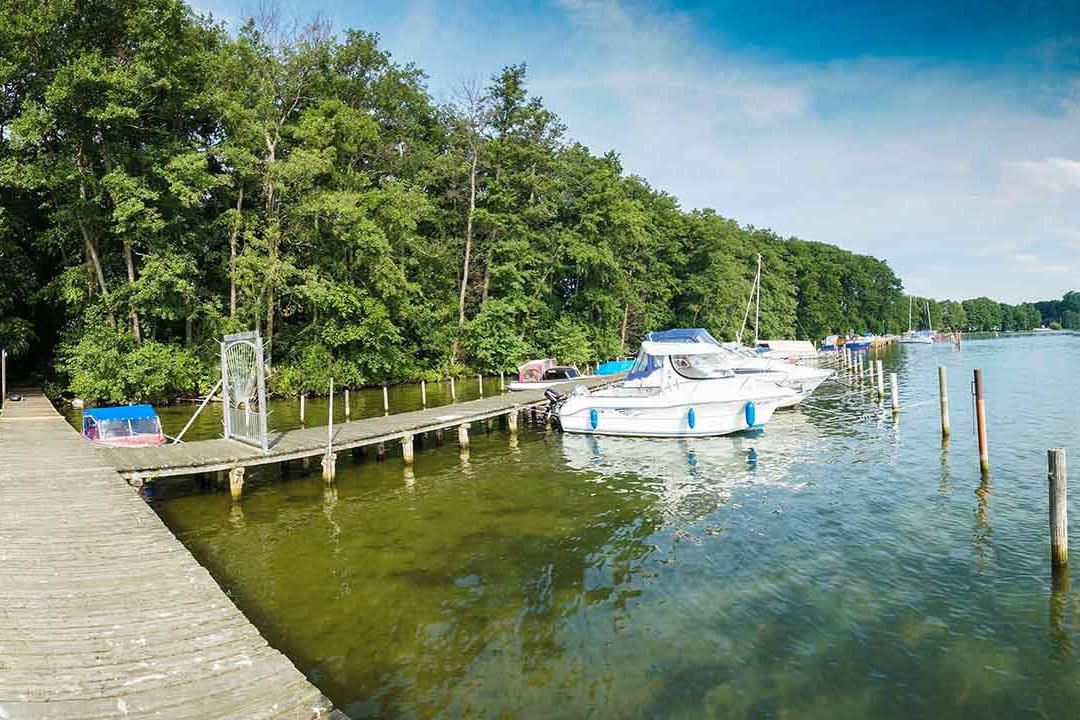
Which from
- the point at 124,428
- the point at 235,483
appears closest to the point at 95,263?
the point at 124,428

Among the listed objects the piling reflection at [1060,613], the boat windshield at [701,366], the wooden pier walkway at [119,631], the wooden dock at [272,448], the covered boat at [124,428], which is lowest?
the piling reflection at [1060,613]

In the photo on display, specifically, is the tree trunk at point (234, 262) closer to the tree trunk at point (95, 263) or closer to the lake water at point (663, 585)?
the tree trunk at point (95, 263)

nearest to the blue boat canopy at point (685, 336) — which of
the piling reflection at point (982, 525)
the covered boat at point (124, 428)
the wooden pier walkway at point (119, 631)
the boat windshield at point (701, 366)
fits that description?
the boat windshield at point (701, 366)

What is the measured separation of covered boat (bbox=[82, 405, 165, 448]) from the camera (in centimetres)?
1770

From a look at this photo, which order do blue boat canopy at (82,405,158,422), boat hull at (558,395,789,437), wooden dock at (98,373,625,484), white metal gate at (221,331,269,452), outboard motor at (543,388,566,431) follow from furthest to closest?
1. outboard motor at (543,388,566,431)
2. boat hull at (558,395,789,437)
3. blue boat canopy at (82,405,158,422)
4. white metal gate at (221,331,269,452)
5. wooden dock at (98,373,625,484)

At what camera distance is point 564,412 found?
25.4 meters

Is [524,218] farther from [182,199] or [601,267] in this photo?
[182,199]

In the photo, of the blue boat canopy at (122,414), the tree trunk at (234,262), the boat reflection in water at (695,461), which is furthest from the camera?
the tree trunk at (234,262)

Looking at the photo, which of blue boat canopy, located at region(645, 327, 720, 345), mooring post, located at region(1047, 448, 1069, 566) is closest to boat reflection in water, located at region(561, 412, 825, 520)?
blue boat canopy, located at region(645, 327, 720, 345)

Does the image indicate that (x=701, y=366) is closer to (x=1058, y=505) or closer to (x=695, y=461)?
(x=695, y=461)

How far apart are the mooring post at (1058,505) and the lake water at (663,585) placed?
1.71 ft

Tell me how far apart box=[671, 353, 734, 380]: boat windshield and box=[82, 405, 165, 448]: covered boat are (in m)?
18.4

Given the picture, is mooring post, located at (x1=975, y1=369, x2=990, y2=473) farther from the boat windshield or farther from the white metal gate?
the white metal gate

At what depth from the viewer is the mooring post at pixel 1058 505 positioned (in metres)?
9.98
